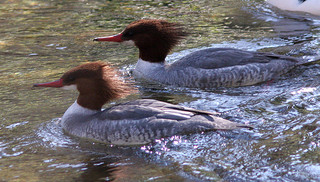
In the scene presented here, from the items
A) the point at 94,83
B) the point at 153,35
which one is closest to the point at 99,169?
the point at 94,83

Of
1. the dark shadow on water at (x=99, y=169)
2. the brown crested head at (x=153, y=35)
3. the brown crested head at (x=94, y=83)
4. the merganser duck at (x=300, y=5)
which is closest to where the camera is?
the dark shadow on water at (x=99, y=169)

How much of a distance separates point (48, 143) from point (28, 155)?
0.36 meters

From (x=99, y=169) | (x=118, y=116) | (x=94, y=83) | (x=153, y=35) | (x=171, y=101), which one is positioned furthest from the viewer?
(x=153, y=35)

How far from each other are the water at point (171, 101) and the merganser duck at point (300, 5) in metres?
0.24

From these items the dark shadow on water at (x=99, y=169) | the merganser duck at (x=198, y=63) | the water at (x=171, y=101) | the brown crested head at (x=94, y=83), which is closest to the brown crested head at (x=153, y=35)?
the merganser duck at (x=198, y=63)

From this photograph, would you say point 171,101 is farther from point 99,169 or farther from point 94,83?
point 99,169

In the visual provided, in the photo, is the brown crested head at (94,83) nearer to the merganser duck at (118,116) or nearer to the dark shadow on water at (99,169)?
the merganser duck at (118,116)

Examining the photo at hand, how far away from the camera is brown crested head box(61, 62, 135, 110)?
607 cm

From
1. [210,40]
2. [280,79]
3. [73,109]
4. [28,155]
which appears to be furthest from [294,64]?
[28,155]

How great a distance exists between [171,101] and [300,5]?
5649 mm

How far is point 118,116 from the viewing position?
5.89m

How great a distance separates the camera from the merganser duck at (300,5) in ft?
36.3

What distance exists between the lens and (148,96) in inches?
291

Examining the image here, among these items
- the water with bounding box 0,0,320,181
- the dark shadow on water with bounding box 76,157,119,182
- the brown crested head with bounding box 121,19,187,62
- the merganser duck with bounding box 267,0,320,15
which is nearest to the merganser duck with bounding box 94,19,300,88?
the brown crested head with bounding box 121,19,187,62
